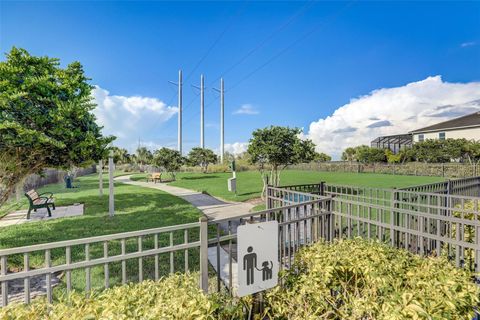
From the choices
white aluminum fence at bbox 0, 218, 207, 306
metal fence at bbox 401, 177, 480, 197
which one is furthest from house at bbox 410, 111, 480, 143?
white aluminum fence at bbox 0, 218, 207, 306

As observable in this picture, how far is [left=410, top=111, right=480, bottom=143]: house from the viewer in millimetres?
28625

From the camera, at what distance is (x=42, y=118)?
3.94 meters

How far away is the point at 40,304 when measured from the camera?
1528 mm

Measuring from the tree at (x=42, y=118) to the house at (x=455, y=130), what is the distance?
38.7m

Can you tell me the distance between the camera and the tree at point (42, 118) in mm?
3756

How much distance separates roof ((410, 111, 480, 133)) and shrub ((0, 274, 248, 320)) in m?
38.8

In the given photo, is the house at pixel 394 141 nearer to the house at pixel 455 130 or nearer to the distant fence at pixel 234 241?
the house at pixel 455 130

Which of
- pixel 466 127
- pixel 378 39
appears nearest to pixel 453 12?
pixel 378 39

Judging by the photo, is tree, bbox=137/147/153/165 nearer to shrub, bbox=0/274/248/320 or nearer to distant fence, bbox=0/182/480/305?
distant fence, bbox=0/182/480/305

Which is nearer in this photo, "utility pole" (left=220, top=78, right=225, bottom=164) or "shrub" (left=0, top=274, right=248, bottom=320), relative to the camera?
"shrub" (left=0, top=274, right=248, bottom=320)

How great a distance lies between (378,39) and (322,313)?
13.0m

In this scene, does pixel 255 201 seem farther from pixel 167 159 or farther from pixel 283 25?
pixel 167 159

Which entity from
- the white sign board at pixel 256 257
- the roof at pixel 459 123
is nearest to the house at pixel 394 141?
the roof at pixel 459 123

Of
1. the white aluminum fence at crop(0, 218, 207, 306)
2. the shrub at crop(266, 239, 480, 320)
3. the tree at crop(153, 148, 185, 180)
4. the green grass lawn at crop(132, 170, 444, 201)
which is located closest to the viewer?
the shrub at crop(266, 239, 480, 320)
